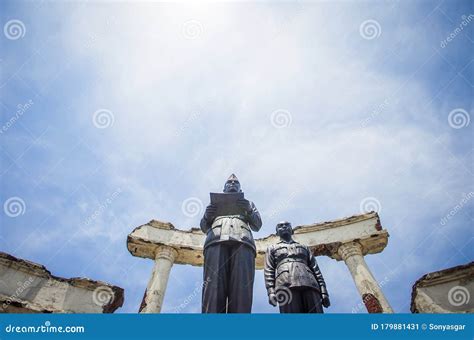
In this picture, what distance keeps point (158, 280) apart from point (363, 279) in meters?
8.96

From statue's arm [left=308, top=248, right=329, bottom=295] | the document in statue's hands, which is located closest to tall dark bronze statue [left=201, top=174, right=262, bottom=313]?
the document in statue's hands

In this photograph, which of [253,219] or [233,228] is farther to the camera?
[253,219]

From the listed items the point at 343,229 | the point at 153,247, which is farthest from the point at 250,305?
the point at 343,229

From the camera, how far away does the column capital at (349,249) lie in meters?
15.3

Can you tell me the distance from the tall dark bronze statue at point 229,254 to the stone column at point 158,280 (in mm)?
8463

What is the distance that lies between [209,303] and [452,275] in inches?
448

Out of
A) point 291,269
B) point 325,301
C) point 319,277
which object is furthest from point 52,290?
point 325,301

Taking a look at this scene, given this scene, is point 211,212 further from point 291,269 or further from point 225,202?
point 291,269

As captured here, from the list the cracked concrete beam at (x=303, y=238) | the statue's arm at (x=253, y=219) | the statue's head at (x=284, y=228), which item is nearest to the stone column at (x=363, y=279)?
the cracked concrete beam at (x=303, y=238)

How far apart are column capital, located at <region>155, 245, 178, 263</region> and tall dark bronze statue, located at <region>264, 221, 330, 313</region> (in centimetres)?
991

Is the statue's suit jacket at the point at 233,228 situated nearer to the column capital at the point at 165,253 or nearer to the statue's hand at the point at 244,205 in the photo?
the statue's hand at the point at 244,205

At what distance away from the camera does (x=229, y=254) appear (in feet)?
18.6

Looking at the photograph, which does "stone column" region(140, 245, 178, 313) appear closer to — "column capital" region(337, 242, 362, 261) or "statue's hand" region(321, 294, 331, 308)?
"column capital" region(337, 242, 362, 261)

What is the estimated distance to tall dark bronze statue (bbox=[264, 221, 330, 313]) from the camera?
5.74m
